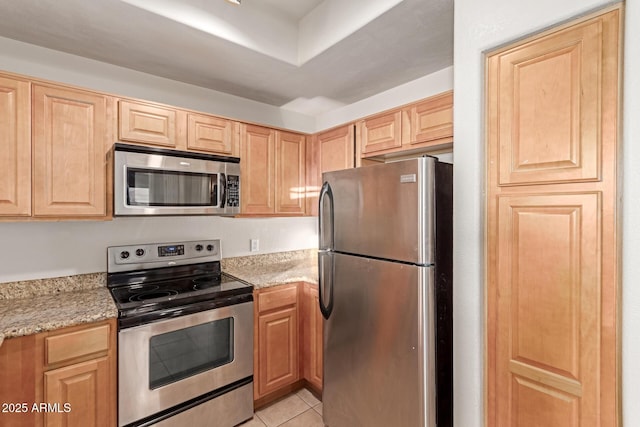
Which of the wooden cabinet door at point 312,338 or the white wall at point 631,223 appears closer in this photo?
the white wall at point 631,223

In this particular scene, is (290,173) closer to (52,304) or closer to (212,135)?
(212,135)

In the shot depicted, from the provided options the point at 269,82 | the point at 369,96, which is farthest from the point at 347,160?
the point at 269,82

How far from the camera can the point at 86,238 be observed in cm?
210

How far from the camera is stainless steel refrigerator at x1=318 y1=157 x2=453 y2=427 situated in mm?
1518

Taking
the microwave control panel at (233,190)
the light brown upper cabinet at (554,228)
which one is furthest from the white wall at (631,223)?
the microwave control panel at (233,190)

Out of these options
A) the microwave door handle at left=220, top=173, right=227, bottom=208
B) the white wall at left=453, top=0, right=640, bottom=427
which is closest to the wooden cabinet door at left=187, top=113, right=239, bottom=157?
the microwave door handle at left=220, top=173, right=227, bottom=208

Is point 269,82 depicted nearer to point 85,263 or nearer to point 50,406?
point 85,263

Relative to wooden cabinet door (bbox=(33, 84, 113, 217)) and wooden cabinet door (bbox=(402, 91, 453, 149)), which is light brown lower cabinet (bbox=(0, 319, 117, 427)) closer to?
wooden cabinet door (bbox=(33, 84, 113, 217))

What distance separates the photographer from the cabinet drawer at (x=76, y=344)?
59.7 inches

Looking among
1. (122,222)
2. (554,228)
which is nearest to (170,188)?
(122,222)

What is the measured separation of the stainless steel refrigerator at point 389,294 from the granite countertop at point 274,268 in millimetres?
Answer: 493

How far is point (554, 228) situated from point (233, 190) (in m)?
1.92

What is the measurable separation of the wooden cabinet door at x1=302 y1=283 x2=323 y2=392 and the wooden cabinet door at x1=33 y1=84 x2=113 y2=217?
1517 millimetres

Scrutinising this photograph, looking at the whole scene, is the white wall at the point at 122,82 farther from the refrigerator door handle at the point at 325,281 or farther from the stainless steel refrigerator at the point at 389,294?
the refrigerator door handle at the point at 325,281
